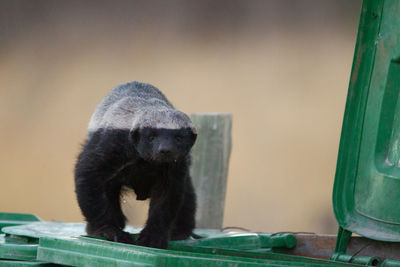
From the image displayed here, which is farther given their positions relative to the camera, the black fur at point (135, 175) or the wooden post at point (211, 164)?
the wooden post at point (211, 164)

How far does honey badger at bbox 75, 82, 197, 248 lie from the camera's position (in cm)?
384

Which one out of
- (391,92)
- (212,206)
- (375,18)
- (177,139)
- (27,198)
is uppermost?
(375,18)

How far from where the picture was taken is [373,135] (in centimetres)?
362

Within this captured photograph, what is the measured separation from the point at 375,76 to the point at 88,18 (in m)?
5.20

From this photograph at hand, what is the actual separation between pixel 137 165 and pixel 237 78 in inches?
165

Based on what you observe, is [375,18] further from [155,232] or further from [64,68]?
[64,68]

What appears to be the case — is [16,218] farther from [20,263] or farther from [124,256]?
[124,256]

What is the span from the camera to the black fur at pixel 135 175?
384 cm

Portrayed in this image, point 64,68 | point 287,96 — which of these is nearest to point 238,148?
point 287,96

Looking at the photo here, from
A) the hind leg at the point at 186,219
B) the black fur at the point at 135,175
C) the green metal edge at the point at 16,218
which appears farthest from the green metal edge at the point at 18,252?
the green metal edge at the point at 16,218

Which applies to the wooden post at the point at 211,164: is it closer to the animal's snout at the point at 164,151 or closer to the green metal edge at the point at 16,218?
the green metal edge at the point at 16,218

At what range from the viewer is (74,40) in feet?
27.2

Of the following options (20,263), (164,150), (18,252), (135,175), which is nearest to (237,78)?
(135,175)

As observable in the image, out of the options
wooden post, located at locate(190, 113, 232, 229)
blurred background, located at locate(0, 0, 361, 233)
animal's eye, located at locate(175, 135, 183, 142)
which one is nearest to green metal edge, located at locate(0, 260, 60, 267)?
animal's eye, located at locate(175, 135, 183, 142)
